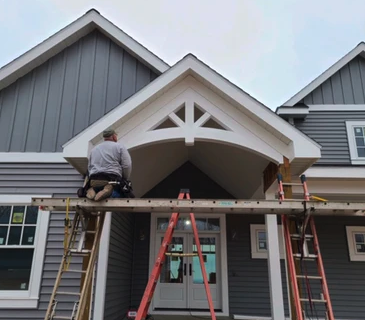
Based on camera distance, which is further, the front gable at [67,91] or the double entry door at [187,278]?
the double entry door at [187,278]

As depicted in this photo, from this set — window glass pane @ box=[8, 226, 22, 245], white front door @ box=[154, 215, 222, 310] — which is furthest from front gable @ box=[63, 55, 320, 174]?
white front door @ box=[154, 215, 222, 310]

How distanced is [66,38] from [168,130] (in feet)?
10.4

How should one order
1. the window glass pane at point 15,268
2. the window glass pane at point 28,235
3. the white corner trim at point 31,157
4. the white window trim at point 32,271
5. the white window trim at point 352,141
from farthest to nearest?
the white window trim at point 352,141, the white corner trim at point 31,157, the window glass pane at point 28,235, the window glass pane at point 15,268, the white window trim at point 32,271

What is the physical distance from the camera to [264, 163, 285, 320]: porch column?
4.59 meters

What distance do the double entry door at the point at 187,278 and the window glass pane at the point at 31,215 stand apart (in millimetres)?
2844

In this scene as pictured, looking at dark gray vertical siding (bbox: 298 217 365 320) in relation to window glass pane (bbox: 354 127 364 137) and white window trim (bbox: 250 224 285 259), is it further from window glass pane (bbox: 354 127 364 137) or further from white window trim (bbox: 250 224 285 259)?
window glass pane (bbox: 354 127 364 137)

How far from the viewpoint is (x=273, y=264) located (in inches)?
186

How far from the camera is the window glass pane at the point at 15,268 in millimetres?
5172

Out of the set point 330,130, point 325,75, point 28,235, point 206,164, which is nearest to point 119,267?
point 28,235

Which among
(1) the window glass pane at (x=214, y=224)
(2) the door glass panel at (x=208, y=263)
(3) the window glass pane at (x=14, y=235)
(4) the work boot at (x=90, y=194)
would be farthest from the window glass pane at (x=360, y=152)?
(3) the window glass pane at (x=14, y=235)

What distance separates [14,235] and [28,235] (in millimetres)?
224

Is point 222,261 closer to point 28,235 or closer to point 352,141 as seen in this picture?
point 352,141

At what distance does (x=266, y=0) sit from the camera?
14.6 meters

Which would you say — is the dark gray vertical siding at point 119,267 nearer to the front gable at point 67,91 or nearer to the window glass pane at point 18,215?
the window glass pane at point 18,215
